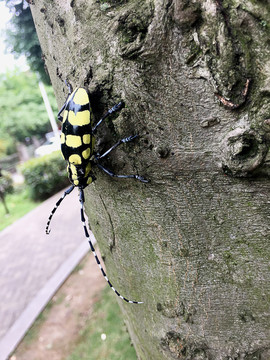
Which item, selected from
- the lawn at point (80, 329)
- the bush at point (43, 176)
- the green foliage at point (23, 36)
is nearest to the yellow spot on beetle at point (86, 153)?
the green foliage at point (23, 36)

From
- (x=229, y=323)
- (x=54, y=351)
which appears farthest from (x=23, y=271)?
(x=229, y=323)

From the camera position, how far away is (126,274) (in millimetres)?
1488

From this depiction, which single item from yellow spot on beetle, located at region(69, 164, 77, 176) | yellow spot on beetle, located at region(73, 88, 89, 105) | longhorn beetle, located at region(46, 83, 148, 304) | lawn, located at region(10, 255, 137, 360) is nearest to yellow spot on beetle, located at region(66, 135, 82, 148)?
longhorn beetle, located at region(46, 83, 148, 304)

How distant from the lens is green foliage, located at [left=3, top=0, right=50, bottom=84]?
294 centimetres

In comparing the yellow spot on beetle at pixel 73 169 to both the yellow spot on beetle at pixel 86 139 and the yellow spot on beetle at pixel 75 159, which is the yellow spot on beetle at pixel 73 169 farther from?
the yellow spot on beetle at pixel 86 139

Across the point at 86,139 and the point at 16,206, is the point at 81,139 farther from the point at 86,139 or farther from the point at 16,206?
the point at 16,206

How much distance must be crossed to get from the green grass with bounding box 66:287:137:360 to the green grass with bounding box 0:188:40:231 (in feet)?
23.3

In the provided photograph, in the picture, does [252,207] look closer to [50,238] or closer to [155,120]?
[155,120]

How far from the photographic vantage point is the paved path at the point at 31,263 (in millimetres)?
4758

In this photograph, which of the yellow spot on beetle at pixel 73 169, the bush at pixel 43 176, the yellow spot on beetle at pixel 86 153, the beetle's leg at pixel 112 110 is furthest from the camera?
the bush at pixel 43 176

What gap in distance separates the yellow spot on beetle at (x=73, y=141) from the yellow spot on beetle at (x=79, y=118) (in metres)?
0.07

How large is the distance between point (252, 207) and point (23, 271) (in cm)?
645

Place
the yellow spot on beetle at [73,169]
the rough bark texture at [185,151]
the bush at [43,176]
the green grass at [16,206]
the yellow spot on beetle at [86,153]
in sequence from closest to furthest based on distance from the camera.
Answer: the rough bark texture at [185,151]
the yellow spot on beetle at [86,153]
the yellow spot on beetle at [73,169]
the green grass at [16,206]
the bush at [43,176]

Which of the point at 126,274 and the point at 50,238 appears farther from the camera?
the point at 50,238
